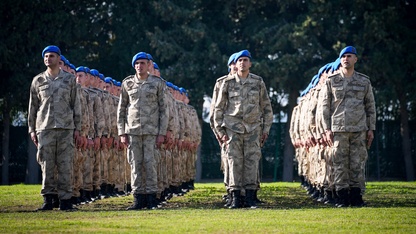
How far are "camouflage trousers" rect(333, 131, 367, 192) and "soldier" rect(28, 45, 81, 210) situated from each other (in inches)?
166

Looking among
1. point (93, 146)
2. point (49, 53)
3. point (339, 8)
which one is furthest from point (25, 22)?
point (49, 53)

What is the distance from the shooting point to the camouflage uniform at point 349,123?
53.1 ft

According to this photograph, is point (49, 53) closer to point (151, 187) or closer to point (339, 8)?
point (151, 187)

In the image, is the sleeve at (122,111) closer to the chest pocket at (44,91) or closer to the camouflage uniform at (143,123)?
the camouflage uniform at (143,123)

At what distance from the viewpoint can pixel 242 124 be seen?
54.1 ft

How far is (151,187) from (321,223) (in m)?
4.26

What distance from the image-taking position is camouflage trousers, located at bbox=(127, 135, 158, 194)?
52.9 feet

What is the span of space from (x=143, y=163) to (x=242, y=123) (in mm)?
1757

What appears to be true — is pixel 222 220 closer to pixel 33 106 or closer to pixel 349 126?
pixel 349 126

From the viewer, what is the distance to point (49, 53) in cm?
1593

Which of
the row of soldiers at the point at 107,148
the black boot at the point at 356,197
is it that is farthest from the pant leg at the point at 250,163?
the black boot at the point at 356,197

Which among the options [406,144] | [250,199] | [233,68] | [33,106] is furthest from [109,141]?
[406,144]

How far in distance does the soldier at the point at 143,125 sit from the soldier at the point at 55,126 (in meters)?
0.86

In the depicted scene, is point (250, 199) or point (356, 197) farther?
point (250, 199)
